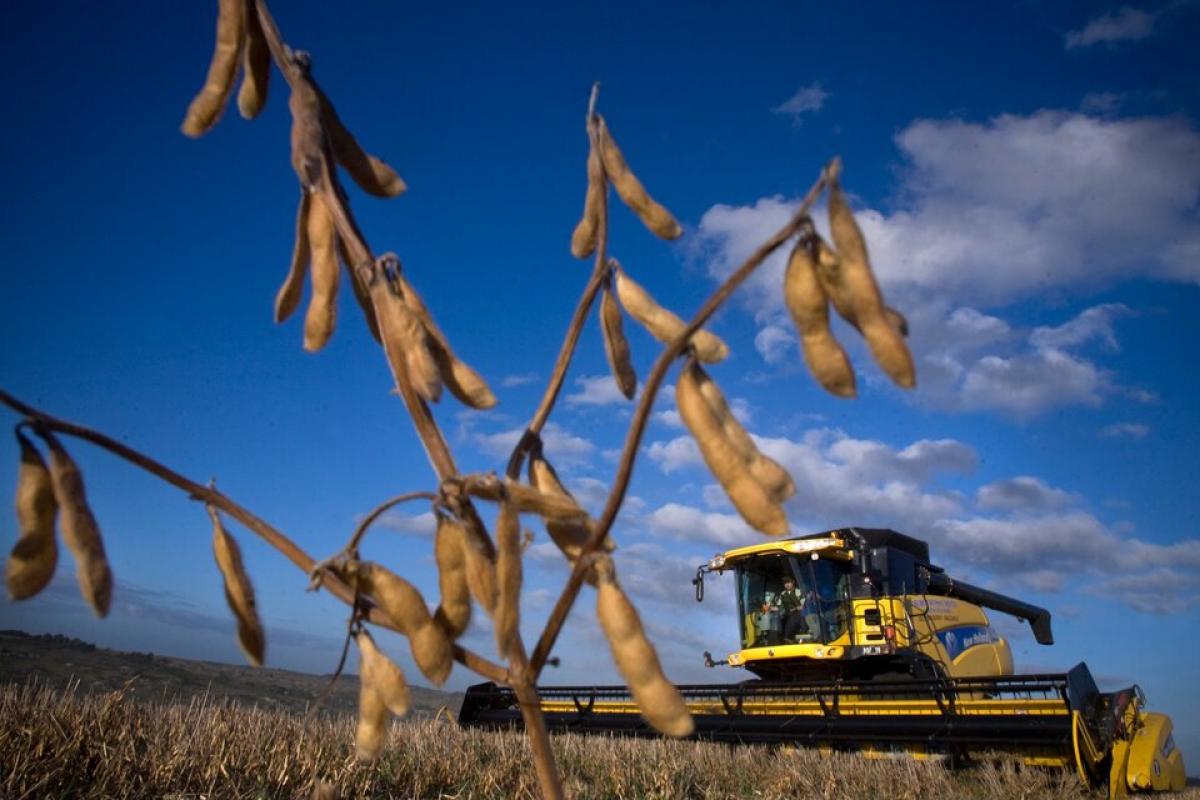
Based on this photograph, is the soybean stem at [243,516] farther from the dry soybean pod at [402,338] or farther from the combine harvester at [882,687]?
the combine harvester at [882,687]

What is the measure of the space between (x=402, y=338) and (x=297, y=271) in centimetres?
30

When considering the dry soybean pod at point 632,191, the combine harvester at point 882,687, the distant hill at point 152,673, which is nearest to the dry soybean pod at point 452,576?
the dry soybean pod at point 632,191

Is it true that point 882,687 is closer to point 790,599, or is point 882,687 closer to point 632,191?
point 790,599

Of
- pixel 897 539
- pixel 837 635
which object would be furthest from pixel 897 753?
pixel 897 539

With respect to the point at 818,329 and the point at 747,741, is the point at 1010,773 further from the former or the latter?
the point at 818,329

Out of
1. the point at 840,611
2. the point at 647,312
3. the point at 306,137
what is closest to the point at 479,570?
the point at 647,312

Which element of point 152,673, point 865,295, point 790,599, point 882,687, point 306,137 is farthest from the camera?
point 152,673

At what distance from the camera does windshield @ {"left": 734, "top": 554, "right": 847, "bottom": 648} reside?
46.8ft

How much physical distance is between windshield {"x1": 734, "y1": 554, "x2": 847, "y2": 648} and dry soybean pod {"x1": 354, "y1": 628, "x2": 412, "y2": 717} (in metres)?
13.7

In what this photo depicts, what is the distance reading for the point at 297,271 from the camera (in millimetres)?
1432

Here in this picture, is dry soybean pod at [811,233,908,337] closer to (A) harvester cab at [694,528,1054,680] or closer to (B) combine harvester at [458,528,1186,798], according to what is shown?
(B) combine harvester at [458,528,1186,798]

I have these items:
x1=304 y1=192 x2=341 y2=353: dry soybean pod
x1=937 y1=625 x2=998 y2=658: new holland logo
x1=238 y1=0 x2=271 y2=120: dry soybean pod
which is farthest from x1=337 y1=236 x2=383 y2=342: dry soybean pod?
x1=937 y1=625 x2=998 y2=658: new holland logo

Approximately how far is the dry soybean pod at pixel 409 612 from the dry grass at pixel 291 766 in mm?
942

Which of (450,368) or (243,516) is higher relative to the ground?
(450,368)
